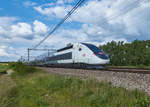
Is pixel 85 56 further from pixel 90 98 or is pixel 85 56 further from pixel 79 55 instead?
pixel 90 98

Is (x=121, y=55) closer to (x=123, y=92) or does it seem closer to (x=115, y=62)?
(x=115, y=62)

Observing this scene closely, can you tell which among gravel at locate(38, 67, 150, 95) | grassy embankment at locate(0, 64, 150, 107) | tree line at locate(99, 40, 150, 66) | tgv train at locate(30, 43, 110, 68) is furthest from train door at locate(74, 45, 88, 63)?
tree line at locate(99, 40, 150, 66)

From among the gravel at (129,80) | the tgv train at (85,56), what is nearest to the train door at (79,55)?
the tgv train at (85,56)

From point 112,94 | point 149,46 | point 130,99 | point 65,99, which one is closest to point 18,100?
point 65,99

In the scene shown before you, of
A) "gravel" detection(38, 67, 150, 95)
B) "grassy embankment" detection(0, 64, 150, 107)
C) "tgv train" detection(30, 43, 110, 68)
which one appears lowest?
"grassy embankment" detection(0, 64, 150, 107)

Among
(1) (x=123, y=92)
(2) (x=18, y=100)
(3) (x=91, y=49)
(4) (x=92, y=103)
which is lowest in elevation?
(2) (x=18, y=100)

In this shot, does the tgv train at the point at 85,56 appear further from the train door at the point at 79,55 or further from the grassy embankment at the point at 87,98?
the grassy embankment at the point at 87,98

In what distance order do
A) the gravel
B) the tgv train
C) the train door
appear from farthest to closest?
the train door → the tgv train → the gravel

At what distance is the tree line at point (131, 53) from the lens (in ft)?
151

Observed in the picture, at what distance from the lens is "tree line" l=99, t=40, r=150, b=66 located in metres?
45.9

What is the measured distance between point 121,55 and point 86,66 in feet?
125

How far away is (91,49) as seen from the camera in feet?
52.2

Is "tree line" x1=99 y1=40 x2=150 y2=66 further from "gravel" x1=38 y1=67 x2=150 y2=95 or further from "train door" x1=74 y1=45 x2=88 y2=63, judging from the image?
"gravel" x1=38 y1=67 x2=150 y2=95

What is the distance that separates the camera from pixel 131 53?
4872 cm
